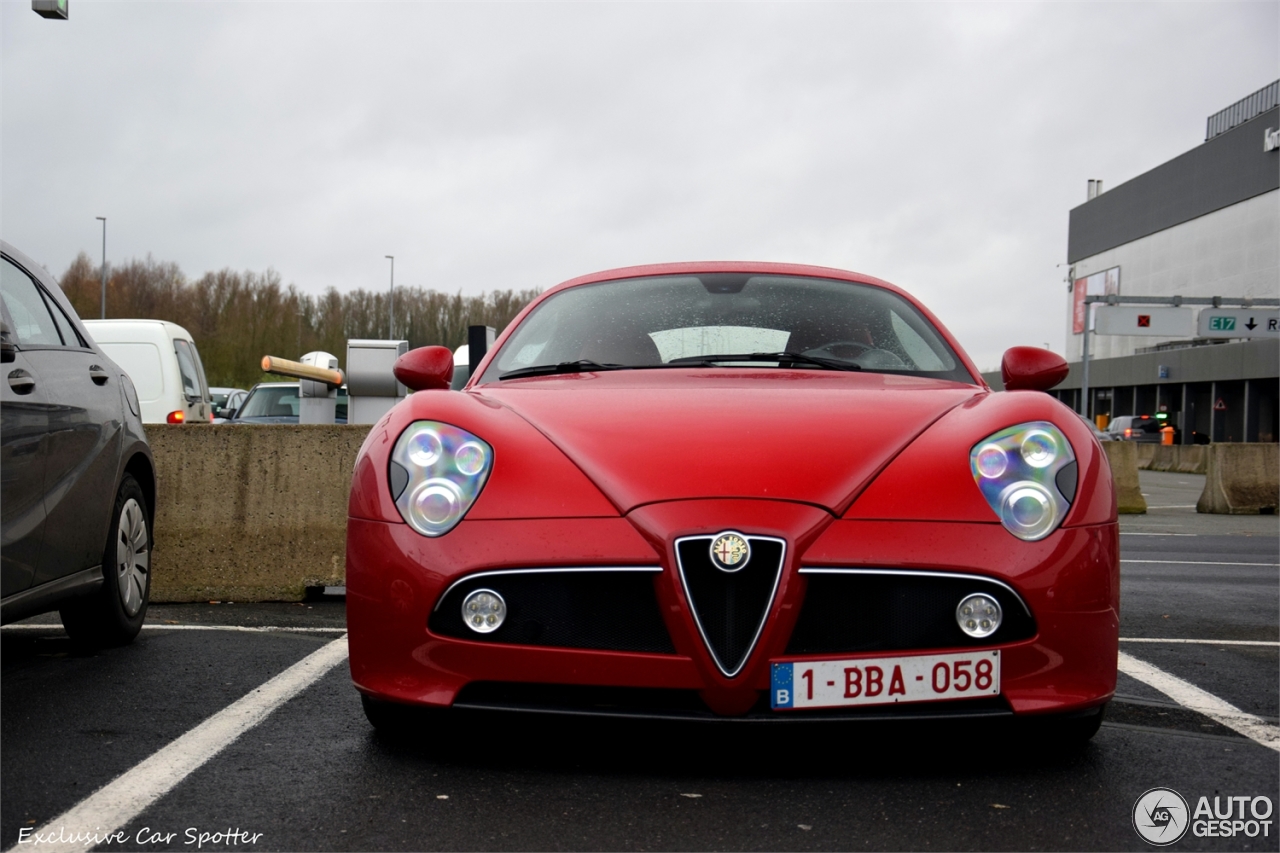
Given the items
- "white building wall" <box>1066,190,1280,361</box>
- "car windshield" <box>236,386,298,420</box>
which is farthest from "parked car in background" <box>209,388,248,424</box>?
"white building wall" <box>1066,190,1280,361</box>

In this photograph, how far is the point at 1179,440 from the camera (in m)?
55.5

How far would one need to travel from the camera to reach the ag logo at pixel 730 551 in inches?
114

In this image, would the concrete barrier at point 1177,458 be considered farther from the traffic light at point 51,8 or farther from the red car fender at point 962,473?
the red car fender at point 962,473

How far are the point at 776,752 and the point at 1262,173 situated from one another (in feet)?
185

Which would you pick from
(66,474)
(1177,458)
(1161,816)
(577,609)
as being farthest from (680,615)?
(1177,458)

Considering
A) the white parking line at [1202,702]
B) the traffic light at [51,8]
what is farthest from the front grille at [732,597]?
the traffic light at [51,8]

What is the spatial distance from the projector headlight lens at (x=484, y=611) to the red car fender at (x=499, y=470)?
18 cm

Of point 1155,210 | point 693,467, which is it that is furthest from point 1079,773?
point 1155,210

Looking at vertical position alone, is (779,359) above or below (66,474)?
above

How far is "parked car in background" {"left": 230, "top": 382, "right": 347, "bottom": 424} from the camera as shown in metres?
19.7

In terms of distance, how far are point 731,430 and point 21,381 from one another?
2.24 meters

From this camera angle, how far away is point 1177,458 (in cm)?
3653

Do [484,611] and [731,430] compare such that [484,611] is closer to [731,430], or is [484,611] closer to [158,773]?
[731,430]

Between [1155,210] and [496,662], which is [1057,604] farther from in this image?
[1155,210]
